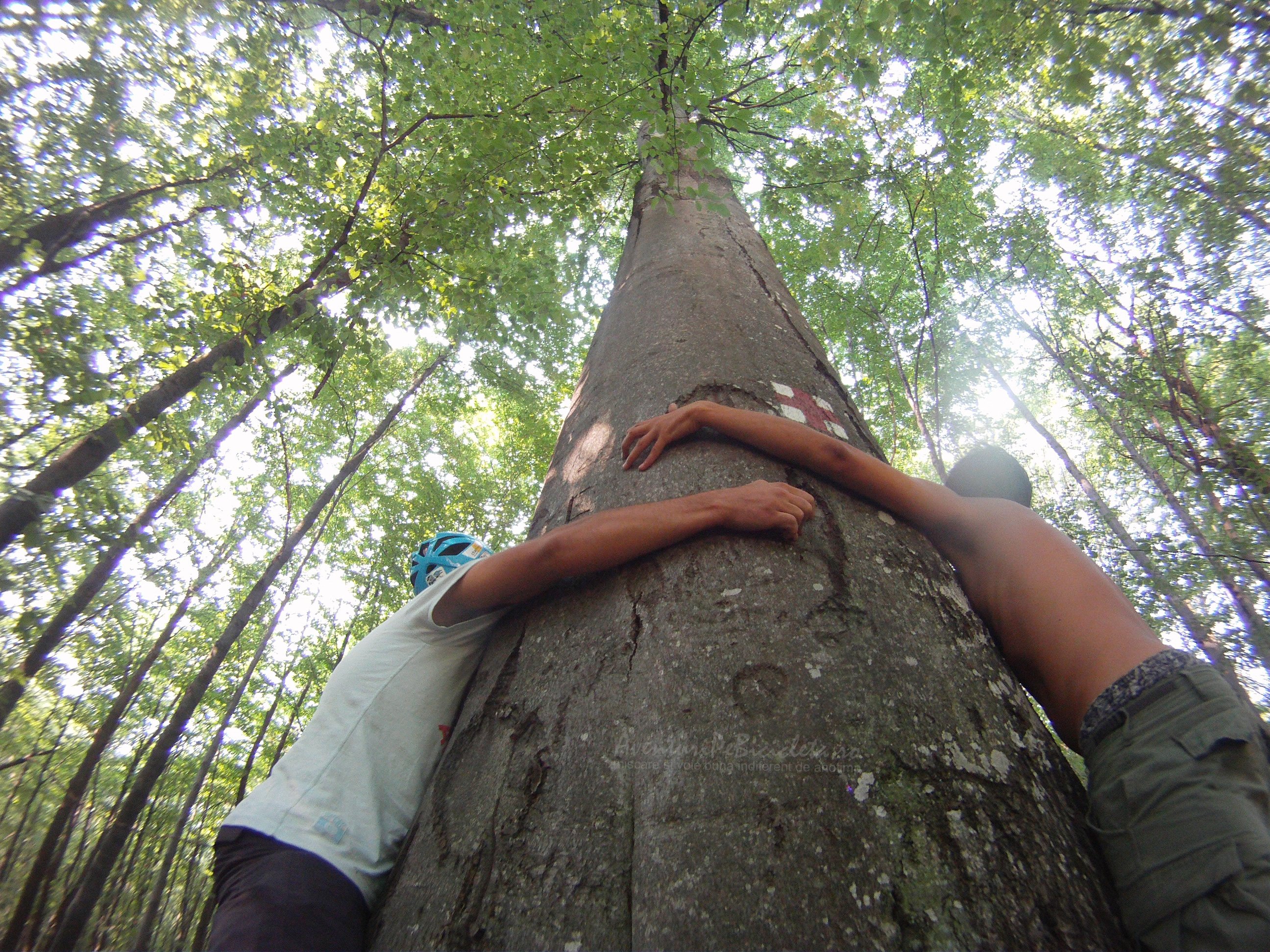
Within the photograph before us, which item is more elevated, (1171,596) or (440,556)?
(440,556)

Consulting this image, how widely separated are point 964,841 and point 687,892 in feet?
1.42

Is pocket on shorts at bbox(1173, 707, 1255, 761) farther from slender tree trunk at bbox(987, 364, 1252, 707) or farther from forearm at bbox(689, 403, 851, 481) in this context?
slender tree trunk at bbox(987, 364, 1252, 707)

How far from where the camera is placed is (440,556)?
7.13ft

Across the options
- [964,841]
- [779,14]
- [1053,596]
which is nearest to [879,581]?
[1053,596]

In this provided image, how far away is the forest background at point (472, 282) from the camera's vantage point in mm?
3375

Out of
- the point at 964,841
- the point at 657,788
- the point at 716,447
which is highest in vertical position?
the point at 716,447

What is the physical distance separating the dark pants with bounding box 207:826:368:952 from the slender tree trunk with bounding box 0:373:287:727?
2725 millimetres

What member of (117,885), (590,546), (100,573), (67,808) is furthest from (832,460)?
(117,885)

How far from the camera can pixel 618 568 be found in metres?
1.41

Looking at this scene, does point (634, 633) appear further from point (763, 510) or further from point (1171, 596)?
point (1171, 596)

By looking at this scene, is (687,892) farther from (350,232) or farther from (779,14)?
(779,14)

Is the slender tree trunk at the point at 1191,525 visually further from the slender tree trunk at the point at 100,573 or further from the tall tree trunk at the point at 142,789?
the tall tree trunk at the point at 142,789

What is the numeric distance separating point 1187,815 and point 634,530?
111 cm

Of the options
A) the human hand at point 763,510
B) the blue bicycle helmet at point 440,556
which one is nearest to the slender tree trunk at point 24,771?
the blue bicycle helmet at point 440,556
